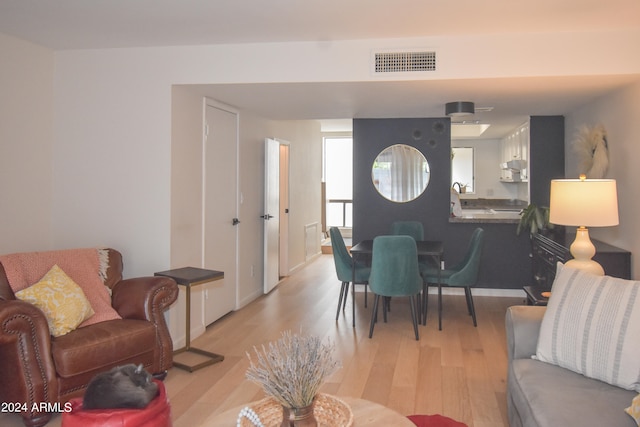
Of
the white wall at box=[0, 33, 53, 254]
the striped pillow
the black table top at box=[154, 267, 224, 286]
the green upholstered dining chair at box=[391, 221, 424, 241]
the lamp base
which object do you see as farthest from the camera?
the green upholstered dining chair at box=[391, 221, 424, 241]

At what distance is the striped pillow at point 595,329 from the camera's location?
216 cm

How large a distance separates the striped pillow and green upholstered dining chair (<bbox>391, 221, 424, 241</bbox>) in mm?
3321

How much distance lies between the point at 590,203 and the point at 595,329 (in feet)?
4.25

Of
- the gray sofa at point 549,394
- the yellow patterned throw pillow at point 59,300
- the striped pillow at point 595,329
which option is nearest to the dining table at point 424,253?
the gray sofa at point 549,394

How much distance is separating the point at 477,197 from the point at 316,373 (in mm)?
8172

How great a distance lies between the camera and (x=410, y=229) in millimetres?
5910

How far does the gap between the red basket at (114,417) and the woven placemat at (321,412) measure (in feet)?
1.43

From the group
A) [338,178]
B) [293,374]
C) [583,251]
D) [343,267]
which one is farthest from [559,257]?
[338,178]

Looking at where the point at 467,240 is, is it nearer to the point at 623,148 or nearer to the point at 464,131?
the point at 623,148

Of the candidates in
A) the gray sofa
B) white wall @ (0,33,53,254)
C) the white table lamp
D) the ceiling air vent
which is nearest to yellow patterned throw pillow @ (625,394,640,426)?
the gray sofa

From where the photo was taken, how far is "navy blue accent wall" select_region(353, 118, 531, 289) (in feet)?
20.1

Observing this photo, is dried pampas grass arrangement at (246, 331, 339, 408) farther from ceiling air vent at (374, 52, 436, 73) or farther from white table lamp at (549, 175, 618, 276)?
ceiling air vent at (374, 52, 436, 73)

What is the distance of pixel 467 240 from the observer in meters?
6.20

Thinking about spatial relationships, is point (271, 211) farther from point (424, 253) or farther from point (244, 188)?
point (424, 253)
